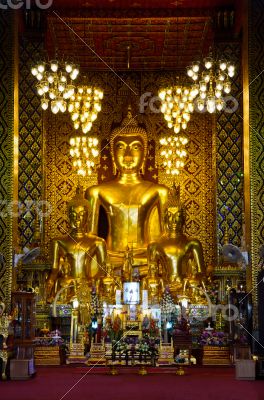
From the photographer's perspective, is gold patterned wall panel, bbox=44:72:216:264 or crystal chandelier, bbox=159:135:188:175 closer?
crystal chandelier, bbox=159:135:188:175

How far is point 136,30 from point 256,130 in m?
3.06

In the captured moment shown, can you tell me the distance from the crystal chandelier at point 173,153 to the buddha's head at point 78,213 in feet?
4.54

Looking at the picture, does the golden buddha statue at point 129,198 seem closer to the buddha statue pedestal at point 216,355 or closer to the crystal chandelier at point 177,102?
the crystal chandelier at point 177,102

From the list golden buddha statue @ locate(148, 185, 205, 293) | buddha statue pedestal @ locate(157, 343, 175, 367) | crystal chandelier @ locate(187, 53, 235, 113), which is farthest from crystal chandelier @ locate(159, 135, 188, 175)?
buddha statue pedestal @ locate(157, 343, 175, 367)

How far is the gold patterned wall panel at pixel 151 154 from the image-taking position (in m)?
13.9

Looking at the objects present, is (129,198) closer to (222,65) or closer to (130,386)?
(222,65)

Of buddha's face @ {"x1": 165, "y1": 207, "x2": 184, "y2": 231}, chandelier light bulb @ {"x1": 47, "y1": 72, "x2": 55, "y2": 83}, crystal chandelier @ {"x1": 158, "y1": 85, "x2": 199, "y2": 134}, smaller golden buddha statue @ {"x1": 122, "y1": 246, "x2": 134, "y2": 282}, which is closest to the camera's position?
chandelier light bulb @ {"x1": 47, "y1": 72, "x2": 55, "y2": 83}

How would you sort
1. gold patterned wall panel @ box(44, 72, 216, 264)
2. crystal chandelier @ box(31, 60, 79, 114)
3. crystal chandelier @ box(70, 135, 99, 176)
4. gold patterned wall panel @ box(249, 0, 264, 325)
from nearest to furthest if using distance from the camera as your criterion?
1. gold patterned wall panel @ box(249, 0, 264, 325)
2. crystal chandelier @ box(31, 60, 79, 114)
3. crystal chandelier @ box(70, 135, 99, 176)
4. gold patterned wall panel @ box(44, 72, 216, 264)

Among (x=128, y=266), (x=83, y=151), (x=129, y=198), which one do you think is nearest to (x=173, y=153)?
(x=129, y=198)

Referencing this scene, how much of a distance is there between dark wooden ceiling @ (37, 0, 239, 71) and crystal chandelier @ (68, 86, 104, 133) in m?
0.98

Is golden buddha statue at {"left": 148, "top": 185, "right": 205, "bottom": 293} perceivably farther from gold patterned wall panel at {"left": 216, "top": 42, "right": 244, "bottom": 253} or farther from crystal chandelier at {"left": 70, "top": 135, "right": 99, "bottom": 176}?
crystal chandelier at {"left": 70, "top": 135, "right": 99, "bottom": 176}

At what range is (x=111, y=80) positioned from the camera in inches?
567

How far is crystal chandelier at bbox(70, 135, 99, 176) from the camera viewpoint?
13.2m

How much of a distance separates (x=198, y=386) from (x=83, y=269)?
5058 mm
